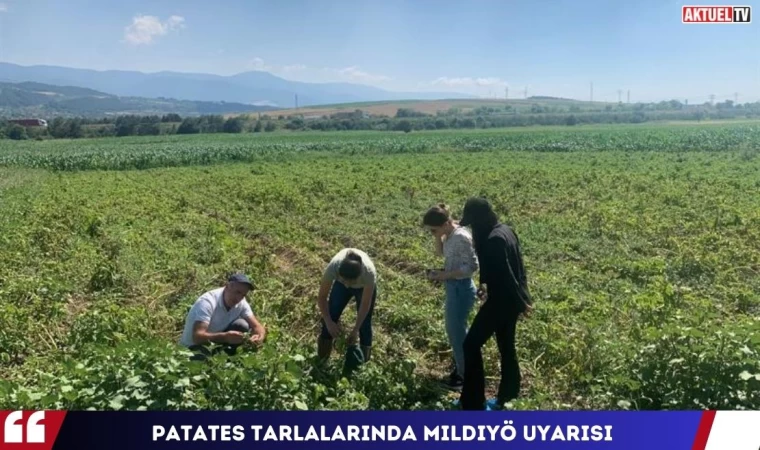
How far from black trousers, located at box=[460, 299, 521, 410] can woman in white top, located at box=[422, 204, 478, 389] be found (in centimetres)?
36

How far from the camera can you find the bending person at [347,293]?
4977mm

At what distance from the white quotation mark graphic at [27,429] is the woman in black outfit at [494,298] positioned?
305cm

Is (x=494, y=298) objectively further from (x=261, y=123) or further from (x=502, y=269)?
(x=261, y=123)

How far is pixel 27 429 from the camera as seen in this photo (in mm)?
3785

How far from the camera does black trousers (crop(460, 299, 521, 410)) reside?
4.65 metres

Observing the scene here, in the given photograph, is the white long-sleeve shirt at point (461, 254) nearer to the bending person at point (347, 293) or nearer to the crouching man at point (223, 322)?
the bending person at point (347, 293)

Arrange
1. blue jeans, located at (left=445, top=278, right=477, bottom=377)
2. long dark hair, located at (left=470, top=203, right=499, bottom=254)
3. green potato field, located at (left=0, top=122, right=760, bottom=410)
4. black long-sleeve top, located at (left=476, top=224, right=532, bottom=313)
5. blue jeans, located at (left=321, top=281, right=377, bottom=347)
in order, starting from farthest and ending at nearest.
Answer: blue jeans, located at (left=321, top=281, right=377, bottom=347) < blue jeans, located at (left=445, top=278, right=477, bottom=377) < long dark hair, located at (left=470, top=203, right=499, bottom=254) < black long-sleeve top, located at (left=476, top=224, right=532, bottom=313) < green potato field, located at (left=0, top=122, right=760, bottom=410)

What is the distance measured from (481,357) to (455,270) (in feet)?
2.42

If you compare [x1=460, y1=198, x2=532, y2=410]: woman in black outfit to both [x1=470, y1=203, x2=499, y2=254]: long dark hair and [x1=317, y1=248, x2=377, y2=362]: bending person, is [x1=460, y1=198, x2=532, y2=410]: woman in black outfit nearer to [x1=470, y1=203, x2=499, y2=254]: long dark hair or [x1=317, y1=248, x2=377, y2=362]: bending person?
[x1=470, y1=203, x2=499, y2=254]: long dark hair

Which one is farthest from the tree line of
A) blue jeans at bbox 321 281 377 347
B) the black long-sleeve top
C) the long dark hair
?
the black long-sleeve top

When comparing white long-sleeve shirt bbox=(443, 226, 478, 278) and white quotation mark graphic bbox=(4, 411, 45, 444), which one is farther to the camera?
white long-sleeve shirt bbox=(443, 226, 478, 278)

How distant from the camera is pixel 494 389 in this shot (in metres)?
5.50

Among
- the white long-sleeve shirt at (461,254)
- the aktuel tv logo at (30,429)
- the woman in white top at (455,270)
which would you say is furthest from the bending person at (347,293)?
the aktuel tv logo at (30,429)

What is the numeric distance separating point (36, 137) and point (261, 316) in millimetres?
72517
